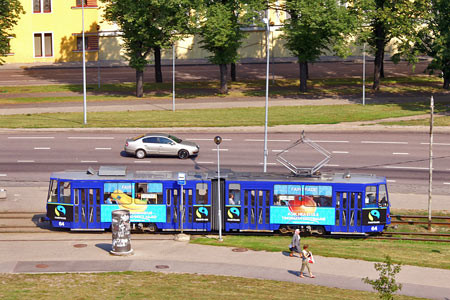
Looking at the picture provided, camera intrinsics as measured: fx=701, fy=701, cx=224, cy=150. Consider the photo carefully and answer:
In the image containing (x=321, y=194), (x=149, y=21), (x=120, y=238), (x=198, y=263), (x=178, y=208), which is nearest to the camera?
(x=198, y=263)

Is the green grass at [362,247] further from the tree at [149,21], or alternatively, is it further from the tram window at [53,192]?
the tree at [149,21]

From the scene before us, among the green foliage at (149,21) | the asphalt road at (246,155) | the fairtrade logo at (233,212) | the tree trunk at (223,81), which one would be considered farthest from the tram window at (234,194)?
the tree trunk at (223,81)

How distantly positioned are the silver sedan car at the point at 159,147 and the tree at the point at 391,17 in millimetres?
25475

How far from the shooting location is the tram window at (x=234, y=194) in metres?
32.3

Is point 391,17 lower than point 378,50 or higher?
higher

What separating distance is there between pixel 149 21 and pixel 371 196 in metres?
38.2

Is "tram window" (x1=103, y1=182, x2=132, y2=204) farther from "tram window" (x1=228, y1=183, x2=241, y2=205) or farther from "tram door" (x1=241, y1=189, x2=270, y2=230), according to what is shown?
"tram door" (x1=241, y1=189, x2=270, y2=230)

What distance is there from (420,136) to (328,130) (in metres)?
6.96

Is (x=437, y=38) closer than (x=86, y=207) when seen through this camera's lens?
No

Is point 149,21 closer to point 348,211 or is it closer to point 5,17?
point 5,17

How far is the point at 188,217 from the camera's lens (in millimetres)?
32500

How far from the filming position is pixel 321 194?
32031mm

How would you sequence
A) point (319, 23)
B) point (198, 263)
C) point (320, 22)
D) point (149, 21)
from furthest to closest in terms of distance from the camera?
1. point (149, 21)
2. point (319, 23)
3. point (320, 22)
4. point (198, 263)

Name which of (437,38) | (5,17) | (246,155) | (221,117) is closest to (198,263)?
(246,155)
